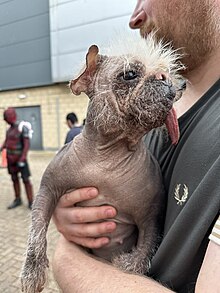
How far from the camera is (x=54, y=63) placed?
Answer: 36.5 feet

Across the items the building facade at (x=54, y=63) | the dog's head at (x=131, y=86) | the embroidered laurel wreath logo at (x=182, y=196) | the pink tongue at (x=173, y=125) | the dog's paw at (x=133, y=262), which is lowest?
the dog's paw at (x=133, y=262)

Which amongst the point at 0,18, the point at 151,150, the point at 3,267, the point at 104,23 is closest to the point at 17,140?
the point at 3,267

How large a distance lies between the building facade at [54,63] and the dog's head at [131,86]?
4806mm

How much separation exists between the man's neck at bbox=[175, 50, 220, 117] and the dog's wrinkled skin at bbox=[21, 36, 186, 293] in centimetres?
11

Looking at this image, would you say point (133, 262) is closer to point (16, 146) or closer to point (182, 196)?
point (182, 196)

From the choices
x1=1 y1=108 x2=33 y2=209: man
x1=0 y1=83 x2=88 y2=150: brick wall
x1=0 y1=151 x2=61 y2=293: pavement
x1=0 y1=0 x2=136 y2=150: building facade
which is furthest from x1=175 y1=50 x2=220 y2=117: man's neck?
x1=0 y1=83 x2=88 y2=150: brick wall

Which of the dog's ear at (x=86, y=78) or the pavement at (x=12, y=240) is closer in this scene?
the dog's ear at (x=86, y=78)

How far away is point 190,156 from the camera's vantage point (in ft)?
3.16

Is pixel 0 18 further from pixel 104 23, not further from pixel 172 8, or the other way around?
pixel 104 23

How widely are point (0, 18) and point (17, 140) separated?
9.37 feet

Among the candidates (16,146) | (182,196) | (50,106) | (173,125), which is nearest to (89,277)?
(182,196)

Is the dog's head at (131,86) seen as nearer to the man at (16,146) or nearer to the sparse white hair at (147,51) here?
the sparse white hair at (147,51)

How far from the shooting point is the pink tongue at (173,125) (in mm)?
1005

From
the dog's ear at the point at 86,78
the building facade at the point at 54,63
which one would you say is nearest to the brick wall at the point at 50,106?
the building facade at the point at 54,63
